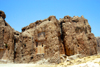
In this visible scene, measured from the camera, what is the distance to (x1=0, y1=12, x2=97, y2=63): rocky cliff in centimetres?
2434

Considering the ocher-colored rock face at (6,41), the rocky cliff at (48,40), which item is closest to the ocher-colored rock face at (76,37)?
the rocky cliff at (48,40)

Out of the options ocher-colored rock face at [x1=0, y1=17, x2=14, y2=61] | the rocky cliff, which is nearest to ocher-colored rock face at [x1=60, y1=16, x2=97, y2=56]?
the rocky cliff

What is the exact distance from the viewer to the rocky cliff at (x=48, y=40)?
2434 cm

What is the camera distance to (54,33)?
25406 millimetres

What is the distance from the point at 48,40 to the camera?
25.2 m

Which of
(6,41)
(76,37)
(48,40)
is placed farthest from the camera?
(76,37)

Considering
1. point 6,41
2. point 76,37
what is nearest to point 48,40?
point 76,37

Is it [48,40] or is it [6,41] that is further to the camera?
[48,40]

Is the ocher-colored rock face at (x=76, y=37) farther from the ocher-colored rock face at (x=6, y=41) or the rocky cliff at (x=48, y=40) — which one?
the ocher-colored rock face at (x=6, y=41)

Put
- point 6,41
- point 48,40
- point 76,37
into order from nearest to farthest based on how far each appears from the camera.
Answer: point 6,41, point 48,40, point 76,37

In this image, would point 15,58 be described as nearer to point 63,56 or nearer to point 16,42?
point 16,42

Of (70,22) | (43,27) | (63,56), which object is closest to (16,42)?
(43,27)

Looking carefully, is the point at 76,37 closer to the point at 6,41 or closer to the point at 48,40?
the point at 48,40

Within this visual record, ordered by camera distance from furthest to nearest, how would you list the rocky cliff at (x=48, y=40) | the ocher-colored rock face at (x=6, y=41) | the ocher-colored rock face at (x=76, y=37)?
1. the ocher-colored rock face at (x=76, y=37)
2. the rocky cliff at (x=48, y=40)
3. the ocher-colored rock face at (x=6, y=41)
